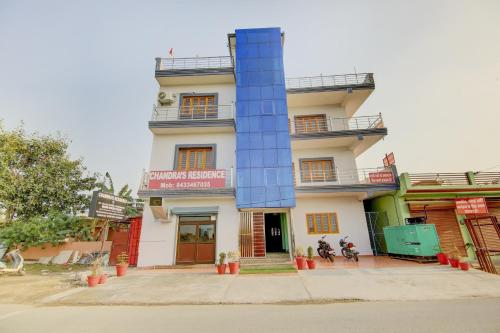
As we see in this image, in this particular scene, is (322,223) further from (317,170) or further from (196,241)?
(196,241)

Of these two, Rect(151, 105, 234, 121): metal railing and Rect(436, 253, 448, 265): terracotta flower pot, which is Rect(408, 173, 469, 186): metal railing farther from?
Rect(151, 105, 234, 121): metal railing

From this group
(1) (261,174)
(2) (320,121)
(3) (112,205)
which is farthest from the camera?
(2) (320,121)

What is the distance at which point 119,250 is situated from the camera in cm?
1245

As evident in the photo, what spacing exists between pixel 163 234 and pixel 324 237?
9021 mm

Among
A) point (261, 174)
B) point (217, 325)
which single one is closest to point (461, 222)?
point (261, 174)

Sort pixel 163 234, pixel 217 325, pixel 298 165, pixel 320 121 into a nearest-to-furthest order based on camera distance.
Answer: pixel 217 325 → pixel 163 234 → pixel 298 165 → pixel 320 121

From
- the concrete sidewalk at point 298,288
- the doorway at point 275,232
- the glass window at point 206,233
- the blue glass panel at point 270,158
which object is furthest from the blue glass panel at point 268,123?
the concrete sidewalk at point 298,288

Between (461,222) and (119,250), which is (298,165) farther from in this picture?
(119,250)

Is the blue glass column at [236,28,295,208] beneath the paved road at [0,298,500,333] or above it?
above

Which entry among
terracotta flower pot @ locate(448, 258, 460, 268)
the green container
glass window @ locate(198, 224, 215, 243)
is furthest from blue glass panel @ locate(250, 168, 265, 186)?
terracotta flower pot @ locate(448, 258, 460, 268)

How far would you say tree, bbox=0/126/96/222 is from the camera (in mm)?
15289

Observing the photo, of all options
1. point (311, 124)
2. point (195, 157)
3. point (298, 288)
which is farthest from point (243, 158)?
point (298, 288)

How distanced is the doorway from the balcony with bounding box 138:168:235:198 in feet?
16.3

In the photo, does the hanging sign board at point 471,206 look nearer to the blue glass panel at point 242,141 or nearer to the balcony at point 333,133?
the balcony at point 333,133
